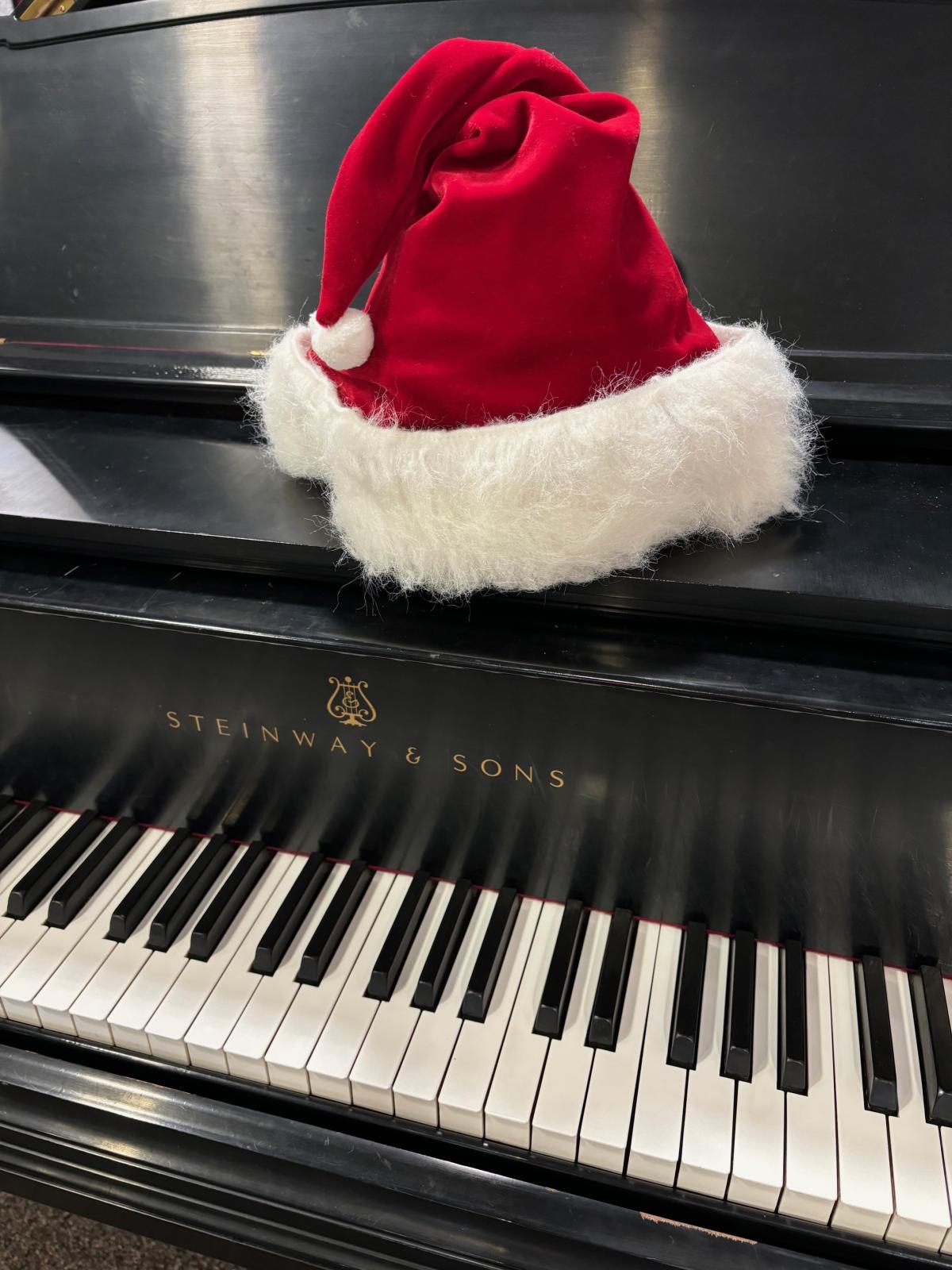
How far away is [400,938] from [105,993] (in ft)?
1.18

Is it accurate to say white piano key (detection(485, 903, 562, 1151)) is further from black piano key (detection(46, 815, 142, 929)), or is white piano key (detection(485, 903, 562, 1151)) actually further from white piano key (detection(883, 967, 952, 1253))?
black piano key (detection(46, 815, 142, 929))

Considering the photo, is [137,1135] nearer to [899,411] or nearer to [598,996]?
[598,996]

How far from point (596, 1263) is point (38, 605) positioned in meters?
0.90

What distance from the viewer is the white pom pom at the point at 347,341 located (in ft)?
2.80

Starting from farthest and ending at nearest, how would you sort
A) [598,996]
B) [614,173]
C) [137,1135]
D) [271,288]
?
[271,288]
[137,1135]
[598,996]
[614,173]

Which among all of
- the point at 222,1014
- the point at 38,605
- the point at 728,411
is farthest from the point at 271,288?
the point at 222,1014

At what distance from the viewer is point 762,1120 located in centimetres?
88

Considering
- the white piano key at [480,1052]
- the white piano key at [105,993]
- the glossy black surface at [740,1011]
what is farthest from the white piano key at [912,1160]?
the white piano key at [105,993]

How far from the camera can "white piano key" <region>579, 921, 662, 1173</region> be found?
0.88 m

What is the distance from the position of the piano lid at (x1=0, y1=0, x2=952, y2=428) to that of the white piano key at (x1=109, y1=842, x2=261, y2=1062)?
727mm

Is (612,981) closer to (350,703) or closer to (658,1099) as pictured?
(658,1099)

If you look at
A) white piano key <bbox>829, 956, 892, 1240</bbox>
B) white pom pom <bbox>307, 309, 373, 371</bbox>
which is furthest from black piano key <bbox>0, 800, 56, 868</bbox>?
white piano key <bbox>829, 956, 892, 1240</bbox>

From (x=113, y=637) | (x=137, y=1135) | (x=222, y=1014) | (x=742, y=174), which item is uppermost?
(x=742, y=174)

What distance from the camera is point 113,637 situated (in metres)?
1.02
